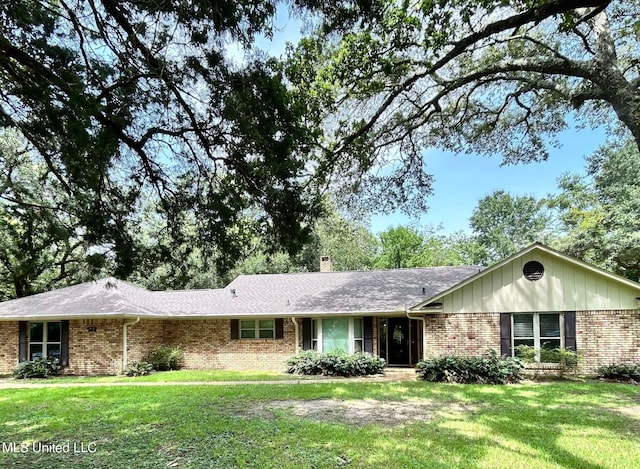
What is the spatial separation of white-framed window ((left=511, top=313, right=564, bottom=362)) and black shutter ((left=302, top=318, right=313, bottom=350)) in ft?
21.8

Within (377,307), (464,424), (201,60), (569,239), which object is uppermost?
(201,60)

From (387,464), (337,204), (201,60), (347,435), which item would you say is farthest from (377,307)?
(201,60)

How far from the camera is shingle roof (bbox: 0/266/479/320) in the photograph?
1452 cm

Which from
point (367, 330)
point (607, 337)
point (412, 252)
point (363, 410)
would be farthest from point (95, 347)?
point (412, 252)

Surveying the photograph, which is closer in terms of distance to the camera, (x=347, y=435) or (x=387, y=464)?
(x=387, y=464)

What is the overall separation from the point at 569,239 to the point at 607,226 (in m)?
1.96

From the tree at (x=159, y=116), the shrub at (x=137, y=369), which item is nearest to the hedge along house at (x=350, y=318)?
the shrub at (x=137, y=369)

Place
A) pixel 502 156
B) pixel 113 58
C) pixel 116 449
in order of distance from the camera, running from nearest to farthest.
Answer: pixel 113 58, pixel 116 449, pixel 502 156

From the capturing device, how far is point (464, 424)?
7.08 meters

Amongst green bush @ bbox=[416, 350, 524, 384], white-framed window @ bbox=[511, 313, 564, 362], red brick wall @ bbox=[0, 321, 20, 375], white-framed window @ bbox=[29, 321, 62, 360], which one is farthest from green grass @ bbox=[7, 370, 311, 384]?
white-framed window @ bbox=[511, 313, 564, 362]

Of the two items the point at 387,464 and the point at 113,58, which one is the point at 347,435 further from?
the point at 113,58

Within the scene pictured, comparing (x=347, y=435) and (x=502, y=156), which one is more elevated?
(x=502, y=156)

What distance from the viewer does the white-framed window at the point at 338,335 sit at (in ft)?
48.4

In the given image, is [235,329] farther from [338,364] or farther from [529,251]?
[529,251]
